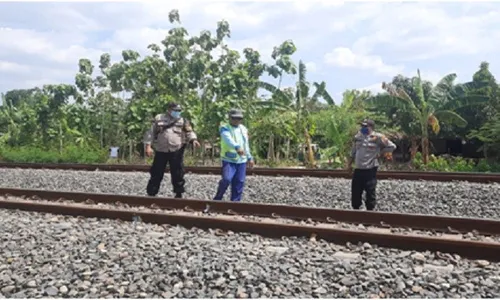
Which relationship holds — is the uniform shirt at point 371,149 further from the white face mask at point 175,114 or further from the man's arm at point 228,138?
the white face mask at point 175,114

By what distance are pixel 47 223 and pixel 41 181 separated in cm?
621

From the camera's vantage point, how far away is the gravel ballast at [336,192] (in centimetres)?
771

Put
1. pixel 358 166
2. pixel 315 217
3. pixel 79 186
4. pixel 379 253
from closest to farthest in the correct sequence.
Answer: pixel 379 253
pixel 315 217
pixel 358 166
pixel 79 186

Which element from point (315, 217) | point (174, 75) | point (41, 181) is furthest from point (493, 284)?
point (174, 75)

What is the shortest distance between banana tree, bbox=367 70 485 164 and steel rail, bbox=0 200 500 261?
13.4 m

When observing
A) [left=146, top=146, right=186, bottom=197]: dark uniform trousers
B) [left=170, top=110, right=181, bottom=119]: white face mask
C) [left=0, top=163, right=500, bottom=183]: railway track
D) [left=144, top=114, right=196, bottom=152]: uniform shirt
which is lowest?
[left=0, top=163, right=500, bottom=183]: railway track

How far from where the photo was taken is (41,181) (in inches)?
463

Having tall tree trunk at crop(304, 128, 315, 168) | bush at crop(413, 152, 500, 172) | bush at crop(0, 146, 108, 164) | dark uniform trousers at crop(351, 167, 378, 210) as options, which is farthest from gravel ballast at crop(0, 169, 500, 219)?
bush at crop(0, 146, 108, 164)

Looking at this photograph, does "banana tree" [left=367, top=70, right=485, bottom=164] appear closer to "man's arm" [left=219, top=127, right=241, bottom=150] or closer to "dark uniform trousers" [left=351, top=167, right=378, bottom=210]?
"dark uniform trousers" [left=351, top=167, right=378, bottom=210]

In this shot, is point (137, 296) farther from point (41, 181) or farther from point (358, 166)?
point (41, 181)

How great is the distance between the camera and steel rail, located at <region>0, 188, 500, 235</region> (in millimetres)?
5312

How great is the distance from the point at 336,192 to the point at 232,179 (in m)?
2.16

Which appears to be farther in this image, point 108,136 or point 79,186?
point 108,136

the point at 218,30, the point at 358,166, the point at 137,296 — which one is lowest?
the point at 137,296
